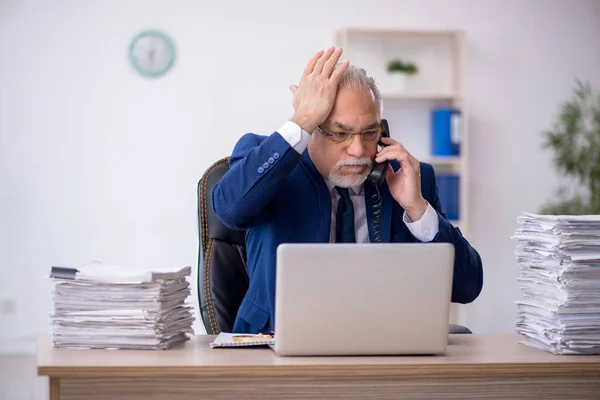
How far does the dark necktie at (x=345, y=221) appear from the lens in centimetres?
227

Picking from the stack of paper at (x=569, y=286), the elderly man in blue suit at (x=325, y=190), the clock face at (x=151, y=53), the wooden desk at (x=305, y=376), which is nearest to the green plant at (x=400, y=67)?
the clock face at (x=151, y=53)

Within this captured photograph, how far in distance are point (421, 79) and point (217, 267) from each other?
3.22 m

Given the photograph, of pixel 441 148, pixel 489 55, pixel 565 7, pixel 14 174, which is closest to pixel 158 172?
pixel 14 174

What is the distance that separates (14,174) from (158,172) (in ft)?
2.67

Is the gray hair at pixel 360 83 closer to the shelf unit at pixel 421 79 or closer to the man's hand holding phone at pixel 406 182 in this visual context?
the man's hand holding phone at pixel 406 182

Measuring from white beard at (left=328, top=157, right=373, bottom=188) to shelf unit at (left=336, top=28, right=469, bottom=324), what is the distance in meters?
2.89

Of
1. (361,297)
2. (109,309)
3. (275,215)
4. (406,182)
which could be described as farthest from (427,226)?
(109,309)

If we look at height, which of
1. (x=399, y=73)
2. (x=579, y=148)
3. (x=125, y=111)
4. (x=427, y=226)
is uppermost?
(x=399, y=73)

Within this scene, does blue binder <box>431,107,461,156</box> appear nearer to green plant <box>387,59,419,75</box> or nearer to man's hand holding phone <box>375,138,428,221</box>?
green plant <box>387,59,419,75</box>

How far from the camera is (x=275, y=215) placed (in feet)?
7.30

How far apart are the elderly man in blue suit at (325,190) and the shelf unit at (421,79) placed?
2.84 meters

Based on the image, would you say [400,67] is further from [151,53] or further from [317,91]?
[317,91]

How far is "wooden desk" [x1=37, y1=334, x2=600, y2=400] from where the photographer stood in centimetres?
149

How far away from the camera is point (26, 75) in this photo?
484cm
